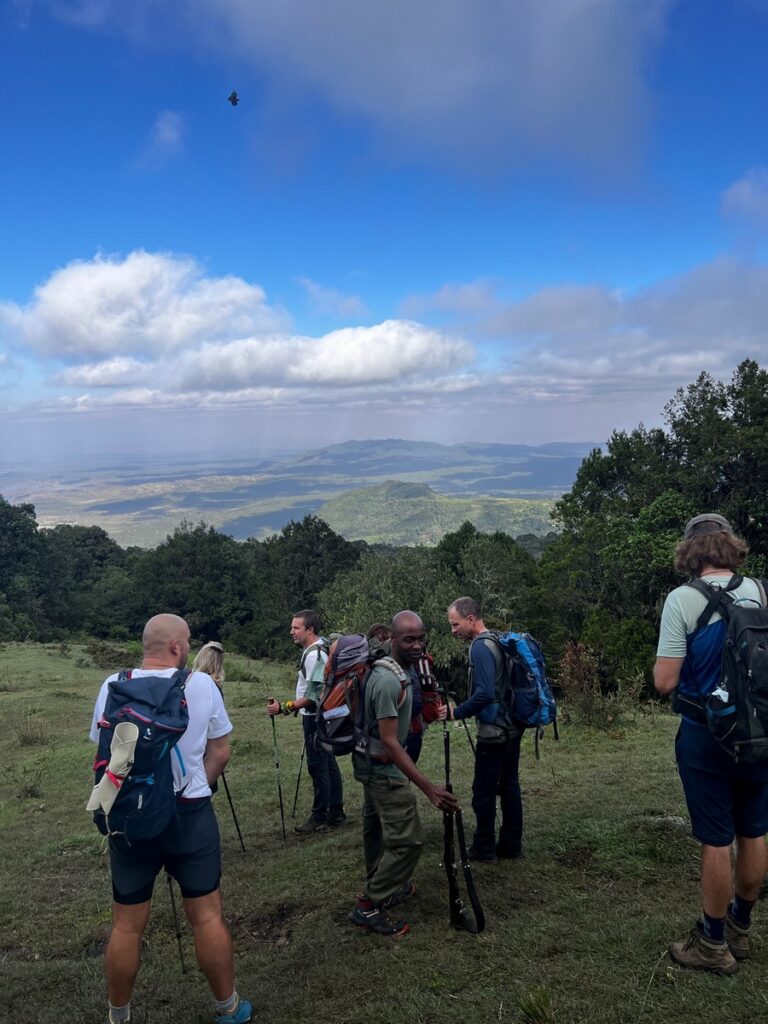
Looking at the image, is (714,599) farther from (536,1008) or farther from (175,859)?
(175,859)

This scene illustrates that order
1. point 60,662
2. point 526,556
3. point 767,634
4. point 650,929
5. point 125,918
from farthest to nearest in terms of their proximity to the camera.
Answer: point 526,556, point 60,662, point 650,929, point 125,918, point 767,634

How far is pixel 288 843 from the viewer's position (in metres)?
6.89

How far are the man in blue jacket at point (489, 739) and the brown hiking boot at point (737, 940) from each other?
6.11 feet

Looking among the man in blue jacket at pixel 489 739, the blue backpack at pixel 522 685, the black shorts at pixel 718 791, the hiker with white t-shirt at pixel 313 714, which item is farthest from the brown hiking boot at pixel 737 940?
the hiker with white t-shirt at pixel 313 714

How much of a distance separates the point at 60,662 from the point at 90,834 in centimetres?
1966

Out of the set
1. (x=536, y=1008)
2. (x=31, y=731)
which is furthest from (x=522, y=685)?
(x=31, y=731)

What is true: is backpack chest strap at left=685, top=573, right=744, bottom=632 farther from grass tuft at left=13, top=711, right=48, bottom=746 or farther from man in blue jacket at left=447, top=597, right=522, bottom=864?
grass tuft at left=13, top=711, right=48, bottom=746

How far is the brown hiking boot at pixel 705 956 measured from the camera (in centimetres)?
345

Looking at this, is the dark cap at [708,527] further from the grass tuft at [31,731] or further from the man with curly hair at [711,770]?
the grass tuft at [31,731]

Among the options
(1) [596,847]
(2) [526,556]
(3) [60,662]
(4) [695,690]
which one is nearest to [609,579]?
(2) [526,556]

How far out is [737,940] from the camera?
364cm

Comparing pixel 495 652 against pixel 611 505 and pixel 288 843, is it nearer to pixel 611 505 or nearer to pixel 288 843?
pixel 288 843

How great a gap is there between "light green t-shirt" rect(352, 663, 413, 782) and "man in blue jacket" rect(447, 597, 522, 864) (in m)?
0.63

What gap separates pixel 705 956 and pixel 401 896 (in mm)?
2153
